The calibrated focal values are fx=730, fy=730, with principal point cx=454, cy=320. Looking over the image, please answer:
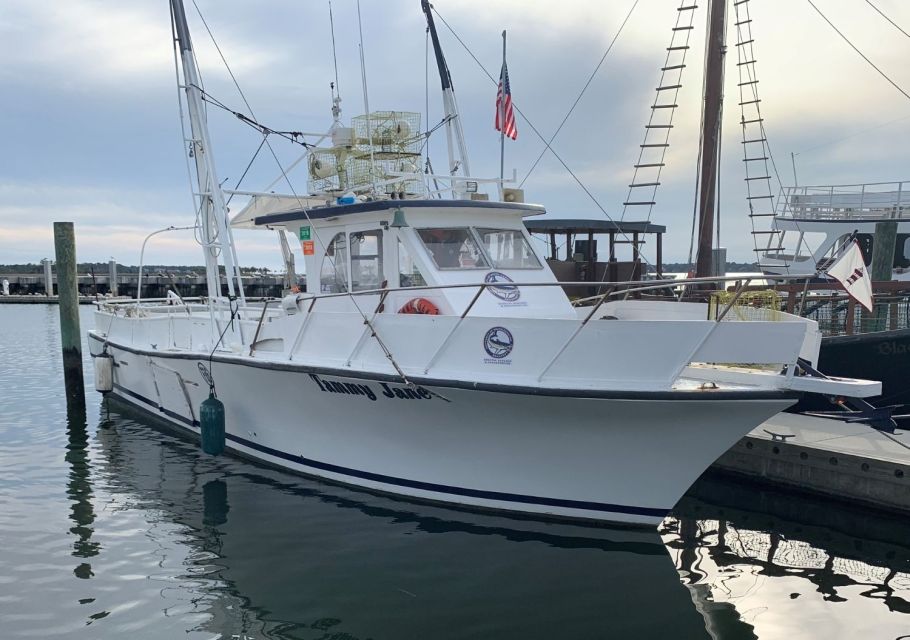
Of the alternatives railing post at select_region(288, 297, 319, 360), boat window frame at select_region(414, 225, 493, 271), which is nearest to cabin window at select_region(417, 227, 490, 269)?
boat window frame at select_region(414, 225, 493, 271)

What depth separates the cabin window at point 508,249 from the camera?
857cm

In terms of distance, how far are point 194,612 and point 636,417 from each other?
396 centimetres

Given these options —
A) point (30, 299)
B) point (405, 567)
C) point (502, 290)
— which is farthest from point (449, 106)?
point (30, 299)

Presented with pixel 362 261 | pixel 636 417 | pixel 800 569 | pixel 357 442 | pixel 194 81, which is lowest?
pixel 800 569

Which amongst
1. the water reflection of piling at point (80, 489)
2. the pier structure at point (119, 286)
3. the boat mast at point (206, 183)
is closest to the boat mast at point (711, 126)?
the boat mast at point (206, 183)

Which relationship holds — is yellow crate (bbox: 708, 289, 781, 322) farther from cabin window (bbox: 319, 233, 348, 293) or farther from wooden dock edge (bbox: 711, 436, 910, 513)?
cabin window (bbox: 319, 233, 348, 293)

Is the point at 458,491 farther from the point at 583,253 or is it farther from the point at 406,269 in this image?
the point at 583,253

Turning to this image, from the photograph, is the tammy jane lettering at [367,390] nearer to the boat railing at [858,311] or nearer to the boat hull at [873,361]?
the boat hull at [873,361]

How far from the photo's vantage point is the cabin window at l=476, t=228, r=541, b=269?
8.57m

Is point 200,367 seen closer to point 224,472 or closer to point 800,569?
point 224,472

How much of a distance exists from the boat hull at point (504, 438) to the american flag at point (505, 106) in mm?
5265

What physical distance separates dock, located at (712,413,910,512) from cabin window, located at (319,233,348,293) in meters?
5.23

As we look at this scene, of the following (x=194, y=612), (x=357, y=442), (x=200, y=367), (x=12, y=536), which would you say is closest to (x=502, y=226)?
(x=357, y=442)

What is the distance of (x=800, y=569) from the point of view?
673 centimetres
